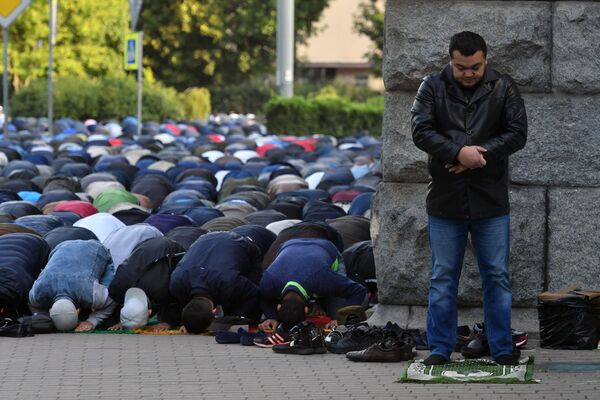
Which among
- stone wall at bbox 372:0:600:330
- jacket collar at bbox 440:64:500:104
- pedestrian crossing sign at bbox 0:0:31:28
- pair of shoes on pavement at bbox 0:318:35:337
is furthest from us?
pedestrian crossing sign at bbox 0:0:31:28

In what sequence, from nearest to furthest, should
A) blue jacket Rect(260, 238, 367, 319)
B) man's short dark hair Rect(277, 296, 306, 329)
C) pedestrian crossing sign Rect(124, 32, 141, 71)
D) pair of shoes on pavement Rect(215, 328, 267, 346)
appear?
pair of shoes on pavement Rect(215, 328, 267, 346), man's short dark hair Rect(277, 296, 306, 329), blue jacket Rect(260, 238, 367, 319), pedestrian crossing sign Rect(124, 32, 141, 71)

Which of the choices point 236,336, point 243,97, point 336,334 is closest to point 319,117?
point 243,97

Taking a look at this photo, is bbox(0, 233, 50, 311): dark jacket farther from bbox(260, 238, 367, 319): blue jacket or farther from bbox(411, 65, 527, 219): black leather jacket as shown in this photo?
bbox(411, 65, 527, 219): black leather jacket

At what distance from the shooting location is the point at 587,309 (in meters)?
8.72

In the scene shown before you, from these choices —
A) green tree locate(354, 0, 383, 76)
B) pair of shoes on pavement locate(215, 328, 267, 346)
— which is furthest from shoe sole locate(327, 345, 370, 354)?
green tree locate(354, 0, 383, 76)

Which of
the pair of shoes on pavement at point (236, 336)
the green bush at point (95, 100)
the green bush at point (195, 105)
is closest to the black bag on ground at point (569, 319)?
the pair of shoes on pavement at point (236, 336)

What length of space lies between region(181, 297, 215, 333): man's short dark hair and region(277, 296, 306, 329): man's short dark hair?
1.63 ft

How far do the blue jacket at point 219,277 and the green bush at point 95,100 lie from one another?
31.5m

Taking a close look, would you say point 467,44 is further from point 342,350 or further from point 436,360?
point 342,350

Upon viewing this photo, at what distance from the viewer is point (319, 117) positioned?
125ft

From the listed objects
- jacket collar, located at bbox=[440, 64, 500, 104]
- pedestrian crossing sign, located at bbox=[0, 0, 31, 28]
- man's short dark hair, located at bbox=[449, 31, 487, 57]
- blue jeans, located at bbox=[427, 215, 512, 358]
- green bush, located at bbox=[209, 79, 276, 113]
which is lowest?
green bush, located at bbox=[209, 79, 276, 113]

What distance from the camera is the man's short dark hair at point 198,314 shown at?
9977 millimetres

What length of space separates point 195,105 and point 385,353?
40957 millimetres

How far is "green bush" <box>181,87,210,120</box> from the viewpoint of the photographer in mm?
48719
